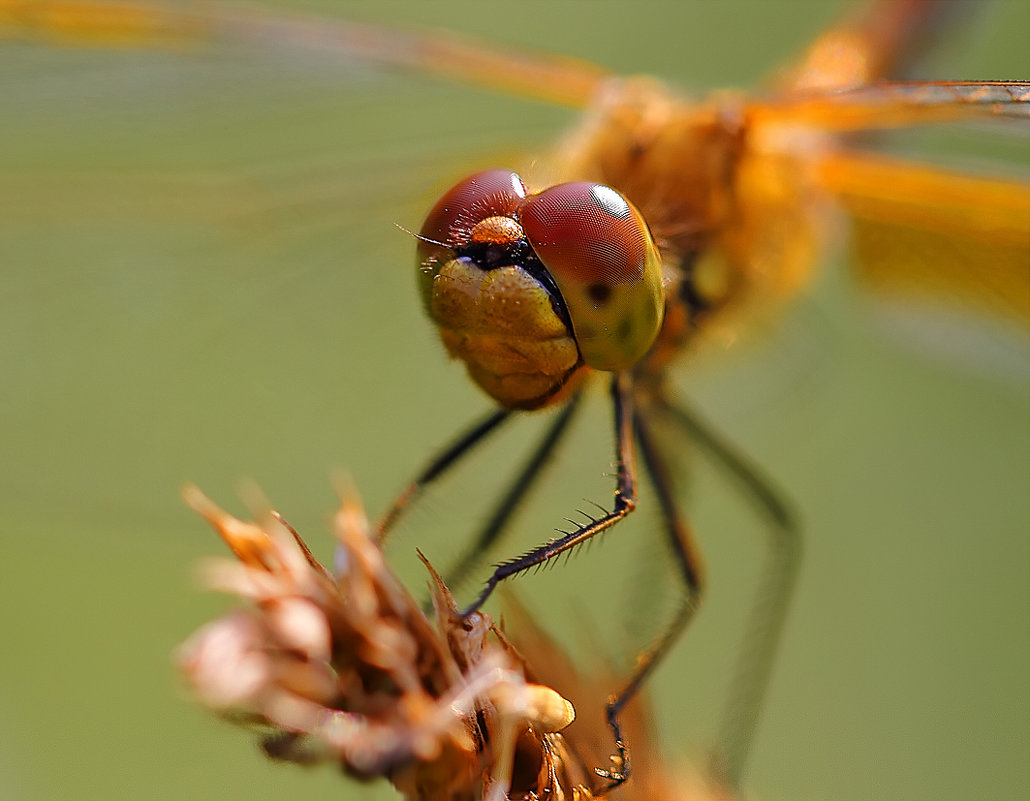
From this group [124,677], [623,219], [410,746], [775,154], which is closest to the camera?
[410,746]

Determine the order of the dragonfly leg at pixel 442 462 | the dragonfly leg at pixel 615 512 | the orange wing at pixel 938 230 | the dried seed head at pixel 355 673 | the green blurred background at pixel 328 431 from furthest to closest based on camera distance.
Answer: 1. the green blurred background at pixel 328 431
2. the orange wing at pixel 938 230
3. the dragonfly leg at pixel 442 462
4. the dragonfly leg at pixel 615 512
5. the dried seed head at pixel 355 673

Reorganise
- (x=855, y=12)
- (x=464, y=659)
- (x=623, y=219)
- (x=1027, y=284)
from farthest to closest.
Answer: (x=855, y=12) → (x=1027, y=284) → (x=623, y=219) → (x=464, y=659)

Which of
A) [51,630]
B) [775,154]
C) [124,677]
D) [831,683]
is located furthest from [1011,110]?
[51,630]

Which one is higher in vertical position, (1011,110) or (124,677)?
(1011,110)

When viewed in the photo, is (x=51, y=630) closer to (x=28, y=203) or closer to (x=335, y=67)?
(x=28, y=203)

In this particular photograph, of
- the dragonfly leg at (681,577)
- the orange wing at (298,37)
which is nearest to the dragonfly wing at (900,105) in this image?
the orange wing at (298,37)

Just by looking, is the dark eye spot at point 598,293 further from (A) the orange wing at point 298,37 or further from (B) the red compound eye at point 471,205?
(A) the orange wing at point 298,37
